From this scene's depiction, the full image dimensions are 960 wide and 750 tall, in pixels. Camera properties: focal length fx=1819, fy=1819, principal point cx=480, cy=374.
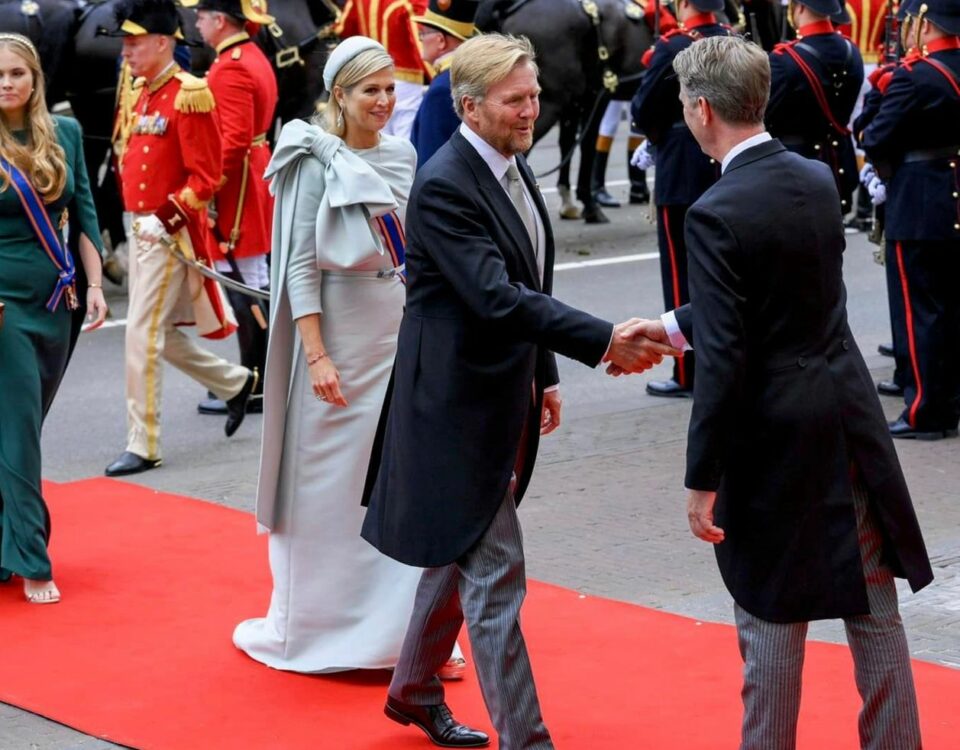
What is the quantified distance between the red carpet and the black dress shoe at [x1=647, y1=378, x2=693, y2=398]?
11.0 feet

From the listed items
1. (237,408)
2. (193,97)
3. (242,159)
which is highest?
(193,97)

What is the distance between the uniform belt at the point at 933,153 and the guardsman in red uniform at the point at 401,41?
3.78 metres

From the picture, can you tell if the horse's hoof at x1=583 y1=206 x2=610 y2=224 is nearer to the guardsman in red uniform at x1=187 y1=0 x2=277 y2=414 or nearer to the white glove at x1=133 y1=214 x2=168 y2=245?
the guardsman in red uniform at x1=187 y1=0 x2=277 y2=414

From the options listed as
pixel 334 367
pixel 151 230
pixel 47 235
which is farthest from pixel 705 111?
pixel 151 230

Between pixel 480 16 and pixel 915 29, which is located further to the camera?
pixel 480 16

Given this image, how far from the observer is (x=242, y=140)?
8.66 metres

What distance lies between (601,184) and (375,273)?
35.4 feet

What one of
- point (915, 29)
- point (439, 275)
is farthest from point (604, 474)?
point (439, 275)

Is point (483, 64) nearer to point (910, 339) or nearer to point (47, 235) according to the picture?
point (47, 235)

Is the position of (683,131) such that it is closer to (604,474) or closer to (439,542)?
(604,474)

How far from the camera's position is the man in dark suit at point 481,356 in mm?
4305

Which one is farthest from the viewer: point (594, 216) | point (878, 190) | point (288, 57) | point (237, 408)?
point (594, 216)

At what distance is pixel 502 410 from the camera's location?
4391mm

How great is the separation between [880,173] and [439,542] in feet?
14.6
